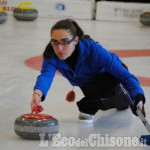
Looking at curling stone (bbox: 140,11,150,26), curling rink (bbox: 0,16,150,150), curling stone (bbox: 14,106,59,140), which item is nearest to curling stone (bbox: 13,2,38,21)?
curling rink (bbox: 0,16,150,150)

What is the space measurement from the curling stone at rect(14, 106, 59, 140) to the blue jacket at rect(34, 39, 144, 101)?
0.62 ft

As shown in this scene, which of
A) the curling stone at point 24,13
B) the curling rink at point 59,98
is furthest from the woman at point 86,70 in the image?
the curling stone at point 24,13

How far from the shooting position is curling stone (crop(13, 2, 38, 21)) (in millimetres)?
8883

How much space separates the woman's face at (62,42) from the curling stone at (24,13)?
6337mm

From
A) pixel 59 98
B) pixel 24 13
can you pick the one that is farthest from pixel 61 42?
pixel 24 13

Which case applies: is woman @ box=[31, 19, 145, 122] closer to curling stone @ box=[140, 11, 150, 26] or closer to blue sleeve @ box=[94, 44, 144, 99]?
blue sleeve @ box=[94, 44, 144, 99]

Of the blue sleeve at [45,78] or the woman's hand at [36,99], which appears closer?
the woman's hand at [36,99]

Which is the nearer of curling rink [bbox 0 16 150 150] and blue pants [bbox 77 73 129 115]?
curling rink [bbox 0 16 150 150]

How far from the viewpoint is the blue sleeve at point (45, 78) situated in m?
2.73

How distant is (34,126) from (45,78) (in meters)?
0.34

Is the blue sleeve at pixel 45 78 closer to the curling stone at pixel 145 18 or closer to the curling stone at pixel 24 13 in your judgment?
the curling stone at pixel 24 13

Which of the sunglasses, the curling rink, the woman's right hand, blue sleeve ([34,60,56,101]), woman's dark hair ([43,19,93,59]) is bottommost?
the curling rink

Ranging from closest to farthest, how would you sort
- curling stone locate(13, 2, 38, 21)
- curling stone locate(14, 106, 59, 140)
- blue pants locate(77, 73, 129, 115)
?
1. curling stone locate(14, 106, 59, 140)
2. blue pants locate(77, 73, 129, 115)
3. curling stone locate(13, 2, 38, 21)

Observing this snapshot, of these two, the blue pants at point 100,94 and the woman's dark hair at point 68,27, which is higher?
the woman's dark hair at point 68,27
